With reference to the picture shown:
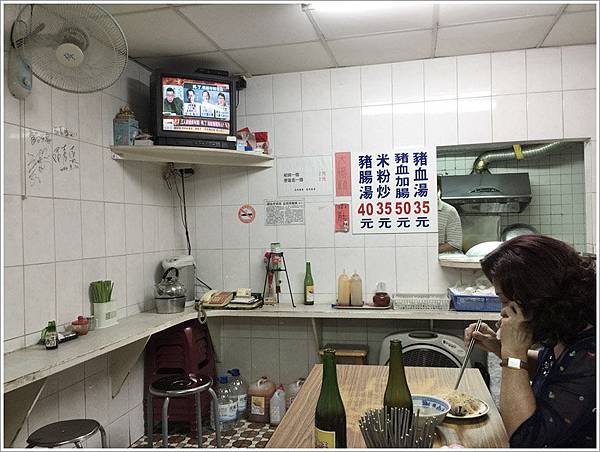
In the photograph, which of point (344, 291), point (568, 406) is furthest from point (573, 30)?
point (568, 406)

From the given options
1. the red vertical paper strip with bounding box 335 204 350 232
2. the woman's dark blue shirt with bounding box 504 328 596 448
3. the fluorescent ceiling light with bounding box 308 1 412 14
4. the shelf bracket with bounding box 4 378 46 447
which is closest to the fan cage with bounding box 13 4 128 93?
the fluorescent ceiling light with bounding box 308 1 412 14

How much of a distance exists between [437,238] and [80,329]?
7.72 ft

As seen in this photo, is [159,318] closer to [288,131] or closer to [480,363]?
[288,131]

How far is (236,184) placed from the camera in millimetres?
3809

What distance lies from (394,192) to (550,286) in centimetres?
221

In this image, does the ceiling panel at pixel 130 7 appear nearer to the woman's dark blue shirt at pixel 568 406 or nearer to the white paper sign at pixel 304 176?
the white paper sign at pixel 304 176

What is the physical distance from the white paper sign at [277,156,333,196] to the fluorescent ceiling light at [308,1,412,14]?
3.87ft

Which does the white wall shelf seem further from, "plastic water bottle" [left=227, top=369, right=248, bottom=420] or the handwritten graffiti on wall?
"plastic water bottle" [left=227, top=369, right=248, bottom=420]

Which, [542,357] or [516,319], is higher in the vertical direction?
[516,319]

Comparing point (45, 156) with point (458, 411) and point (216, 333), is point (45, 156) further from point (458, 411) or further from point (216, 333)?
point (458, 411)

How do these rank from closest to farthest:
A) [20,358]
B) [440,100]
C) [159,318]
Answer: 1. [20,358]
2. [159,318]
3. [440,100]

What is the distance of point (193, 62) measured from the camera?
3430 mm

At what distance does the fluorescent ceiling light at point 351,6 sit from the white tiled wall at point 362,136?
90 centimetres

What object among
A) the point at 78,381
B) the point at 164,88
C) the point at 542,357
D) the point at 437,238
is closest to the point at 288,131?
the point at 164,88
